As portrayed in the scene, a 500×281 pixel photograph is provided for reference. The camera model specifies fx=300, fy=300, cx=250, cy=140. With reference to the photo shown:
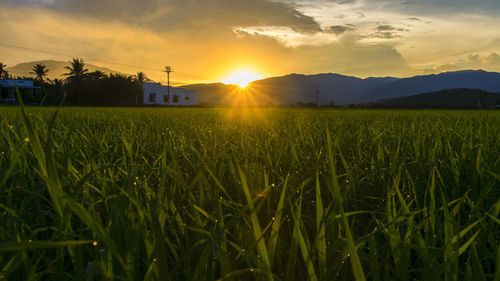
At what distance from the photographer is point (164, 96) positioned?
68.9m

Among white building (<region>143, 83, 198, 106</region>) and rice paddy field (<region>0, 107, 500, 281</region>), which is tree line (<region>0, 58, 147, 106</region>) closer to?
white building (<region>143, 83, 198, 106</region>)

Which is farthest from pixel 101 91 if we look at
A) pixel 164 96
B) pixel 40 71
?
pixel 40 71

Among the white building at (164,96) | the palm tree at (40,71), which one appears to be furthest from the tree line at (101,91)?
the palm tree at (40,71)

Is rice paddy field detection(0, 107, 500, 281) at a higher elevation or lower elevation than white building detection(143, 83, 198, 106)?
lower

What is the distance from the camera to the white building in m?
63.8

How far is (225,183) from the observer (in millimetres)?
1405

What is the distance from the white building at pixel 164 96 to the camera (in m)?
63.8

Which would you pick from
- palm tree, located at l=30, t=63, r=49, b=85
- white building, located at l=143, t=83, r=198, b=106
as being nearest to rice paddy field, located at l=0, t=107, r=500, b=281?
white building, located at l=143, t=83, r=198, b=106

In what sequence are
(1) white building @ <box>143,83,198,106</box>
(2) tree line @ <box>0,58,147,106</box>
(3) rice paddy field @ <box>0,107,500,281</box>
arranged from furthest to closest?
(1) white building @ <box>143,83,198,106</box> → (2) tree line @ <box>0,58,147,106</box> → (3) rice paddy field @ <box>0,107,500,281</box>

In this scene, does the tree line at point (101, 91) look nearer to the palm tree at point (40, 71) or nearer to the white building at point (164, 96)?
the white building at point (164, 96)

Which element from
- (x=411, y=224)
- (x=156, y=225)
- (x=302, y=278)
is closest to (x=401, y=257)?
(x=411, y=224)

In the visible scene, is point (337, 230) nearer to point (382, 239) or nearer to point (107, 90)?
point (382, 239)

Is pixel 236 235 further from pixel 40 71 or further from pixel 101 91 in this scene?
pixel 40 71

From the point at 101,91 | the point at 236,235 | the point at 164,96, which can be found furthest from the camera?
the point at 164,96
